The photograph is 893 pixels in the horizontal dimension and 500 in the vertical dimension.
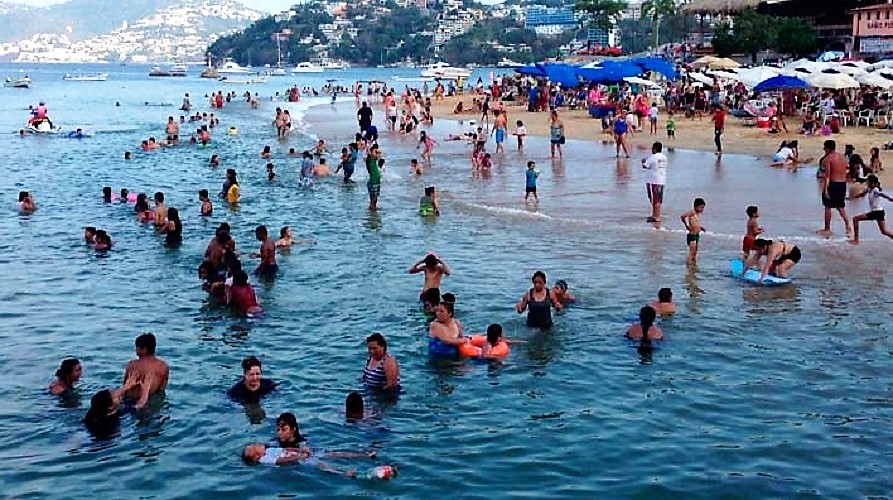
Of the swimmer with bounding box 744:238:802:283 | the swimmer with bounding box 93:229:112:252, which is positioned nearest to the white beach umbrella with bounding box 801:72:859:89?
the swimmer with bounding box 744:238:802:283

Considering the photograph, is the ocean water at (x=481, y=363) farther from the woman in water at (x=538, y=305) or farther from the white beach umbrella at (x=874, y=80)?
the white beach umbrella at (x=874, y=80)

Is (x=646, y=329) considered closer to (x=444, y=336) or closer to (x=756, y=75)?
(x=444, y=336)

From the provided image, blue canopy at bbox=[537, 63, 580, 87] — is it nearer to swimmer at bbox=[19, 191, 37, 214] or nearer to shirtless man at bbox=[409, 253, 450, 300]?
swimmer at bbox=[19, 191, 37, 214]

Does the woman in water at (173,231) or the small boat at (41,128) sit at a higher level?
the small boat at (41,128)

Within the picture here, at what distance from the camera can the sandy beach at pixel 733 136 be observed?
2819cm

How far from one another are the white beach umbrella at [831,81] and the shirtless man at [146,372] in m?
28.6

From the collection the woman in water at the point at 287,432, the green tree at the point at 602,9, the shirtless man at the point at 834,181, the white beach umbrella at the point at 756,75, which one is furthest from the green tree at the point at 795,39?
the woman in water at the point at 287,432

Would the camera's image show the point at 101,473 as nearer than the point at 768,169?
Yes

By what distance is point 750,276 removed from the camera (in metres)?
14.1

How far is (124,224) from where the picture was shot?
20.8 metres

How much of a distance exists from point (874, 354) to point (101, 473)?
8.04 meters

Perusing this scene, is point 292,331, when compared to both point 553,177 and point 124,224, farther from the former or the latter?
point 553,177

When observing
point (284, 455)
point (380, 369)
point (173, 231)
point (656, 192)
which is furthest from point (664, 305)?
point (173, 231)

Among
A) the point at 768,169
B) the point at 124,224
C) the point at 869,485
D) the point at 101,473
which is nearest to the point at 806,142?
the point at 768,169
